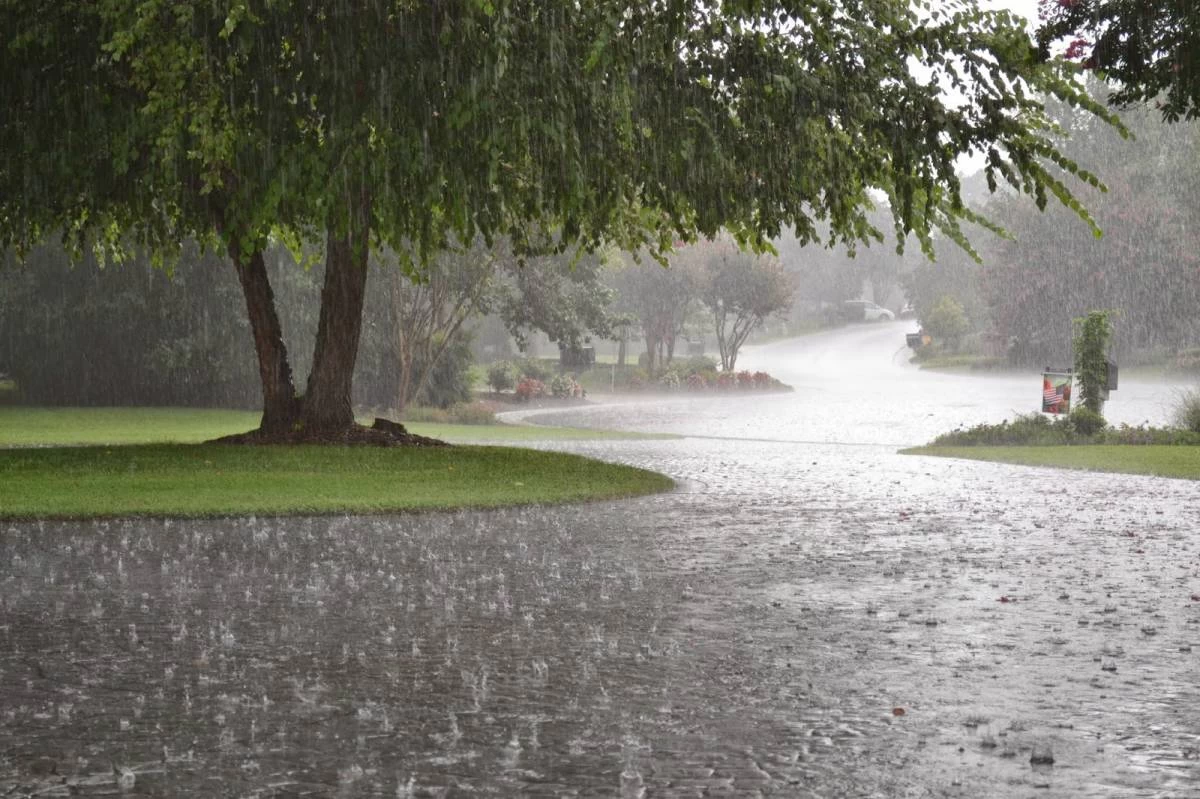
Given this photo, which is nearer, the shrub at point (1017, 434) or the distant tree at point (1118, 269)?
the shrub at point (1017, 434)

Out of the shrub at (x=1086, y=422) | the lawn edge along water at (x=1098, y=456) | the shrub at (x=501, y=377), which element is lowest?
the lawn edge along water at (x=1098, y=456)

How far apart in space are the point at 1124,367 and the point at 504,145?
58.1m

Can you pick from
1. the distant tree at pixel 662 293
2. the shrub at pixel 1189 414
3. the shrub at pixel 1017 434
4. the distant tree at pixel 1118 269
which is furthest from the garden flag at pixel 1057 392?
the distant tree at pixel 1118 269

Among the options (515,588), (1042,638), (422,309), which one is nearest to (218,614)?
(515,588)

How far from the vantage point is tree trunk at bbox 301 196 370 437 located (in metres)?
22.3

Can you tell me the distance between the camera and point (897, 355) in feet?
252

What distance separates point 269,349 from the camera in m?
22.6

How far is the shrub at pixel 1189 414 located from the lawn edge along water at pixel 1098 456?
2.14 meters

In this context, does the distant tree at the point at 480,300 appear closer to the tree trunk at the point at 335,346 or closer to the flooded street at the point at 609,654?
the tree trunk at the point at 335,346

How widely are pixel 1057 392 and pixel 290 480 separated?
16994 mm

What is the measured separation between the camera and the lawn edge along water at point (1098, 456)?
2148cm

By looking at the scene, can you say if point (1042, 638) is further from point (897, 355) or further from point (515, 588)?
point (897, 355)

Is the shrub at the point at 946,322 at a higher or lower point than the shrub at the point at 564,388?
higher

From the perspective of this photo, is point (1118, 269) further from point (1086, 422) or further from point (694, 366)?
point (1086, 422)
